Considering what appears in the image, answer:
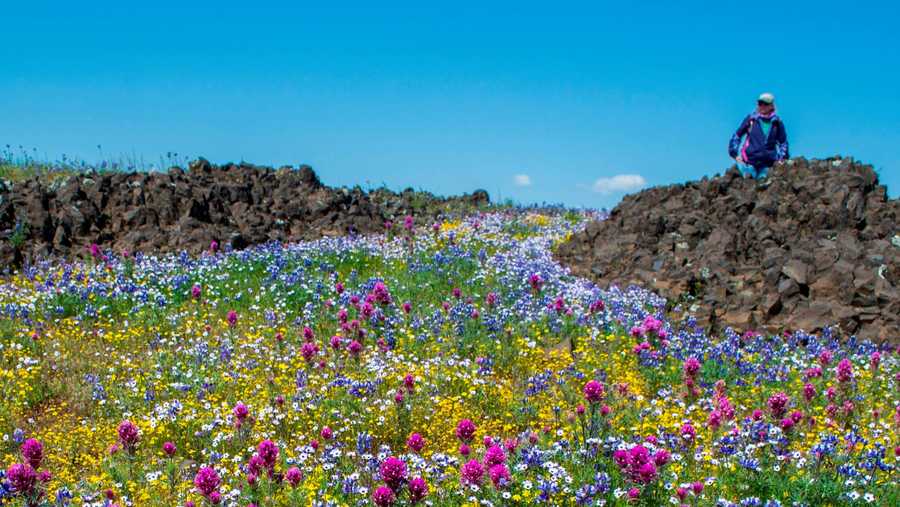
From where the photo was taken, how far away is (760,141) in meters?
20.1

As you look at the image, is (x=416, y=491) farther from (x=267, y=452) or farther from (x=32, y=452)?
(x=32, y=452)

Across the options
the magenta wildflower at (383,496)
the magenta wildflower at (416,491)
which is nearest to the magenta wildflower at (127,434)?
the magenta wildflower at (383,496)

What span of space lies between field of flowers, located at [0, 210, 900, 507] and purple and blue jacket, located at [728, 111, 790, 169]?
25.0 feet

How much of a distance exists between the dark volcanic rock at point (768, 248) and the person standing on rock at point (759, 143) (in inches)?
23.1

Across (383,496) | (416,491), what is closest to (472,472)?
(416,491)

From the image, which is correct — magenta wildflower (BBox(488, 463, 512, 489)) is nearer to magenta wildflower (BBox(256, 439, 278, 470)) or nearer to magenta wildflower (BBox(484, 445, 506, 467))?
magenta wildflower (BBox(484, 445, 506, 467))

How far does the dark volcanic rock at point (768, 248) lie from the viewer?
1347 centimetres

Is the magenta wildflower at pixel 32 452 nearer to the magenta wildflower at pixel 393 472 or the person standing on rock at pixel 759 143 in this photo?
the magenta wildflower at pixel 393 472

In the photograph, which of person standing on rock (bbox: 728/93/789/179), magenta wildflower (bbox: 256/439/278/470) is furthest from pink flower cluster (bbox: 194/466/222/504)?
person standing on rock (bbox: 728/93/789/179)

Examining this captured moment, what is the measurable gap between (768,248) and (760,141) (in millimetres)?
5526

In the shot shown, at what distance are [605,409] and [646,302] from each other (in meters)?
7.16

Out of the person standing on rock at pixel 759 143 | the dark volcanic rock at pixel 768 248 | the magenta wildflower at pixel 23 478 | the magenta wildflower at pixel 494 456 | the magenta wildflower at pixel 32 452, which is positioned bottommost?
the magenta wildflower at pixel 23 478

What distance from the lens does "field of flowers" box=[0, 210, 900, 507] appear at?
6648mm

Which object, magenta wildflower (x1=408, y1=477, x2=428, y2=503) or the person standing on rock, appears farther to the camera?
the person standing on rock
